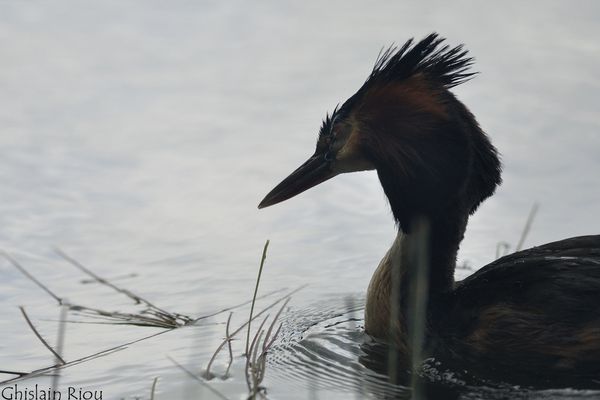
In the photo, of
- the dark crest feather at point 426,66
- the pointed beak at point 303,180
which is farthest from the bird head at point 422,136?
the pointed beak at point 303,180

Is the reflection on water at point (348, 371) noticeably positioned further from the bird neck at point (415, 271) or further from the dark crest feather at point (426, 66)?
the dark crest feather at point (426, 66)

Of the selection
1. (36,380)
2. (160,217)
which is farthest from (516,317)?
(160,217)

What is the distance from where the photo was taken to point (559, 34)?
1288 centimetres

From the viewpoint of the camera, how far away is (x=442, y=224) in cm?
766

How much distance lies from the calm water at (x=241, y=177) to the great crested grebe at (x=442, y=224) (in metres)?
0.32

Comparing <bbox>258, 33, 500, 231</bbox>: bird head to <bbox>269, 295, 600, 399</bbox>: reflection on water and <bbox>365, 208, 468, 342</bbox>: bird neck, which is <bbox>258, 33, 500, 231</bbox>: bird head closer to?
<bbox>365, 208, 468, 342</bbox>: bird neck

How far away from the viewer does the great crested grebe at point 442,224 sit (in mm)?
7008

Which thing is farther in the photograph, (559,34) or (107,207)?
→ (559,34)

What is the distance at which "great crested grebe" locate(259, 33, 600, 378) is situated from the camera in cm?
701

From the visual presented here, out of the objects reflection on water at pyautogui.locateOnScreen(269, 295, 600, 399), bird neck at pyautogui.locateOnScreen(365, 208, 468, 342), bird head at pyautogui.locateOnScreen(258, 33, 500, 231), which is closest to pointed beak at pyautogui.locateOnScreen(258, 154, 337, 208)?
bird head at pyautogui.locateOnScreen(258, 33, 500, 231)

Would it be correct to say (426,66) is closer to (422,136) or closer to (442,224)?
(422,136)

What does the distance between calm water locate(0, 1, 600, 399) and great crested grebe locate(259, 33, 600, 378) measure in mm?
324

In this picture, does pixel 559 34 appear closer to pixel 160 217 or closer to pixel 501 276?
pixel 160 217

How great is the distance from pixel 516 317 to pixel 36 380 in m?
2.49
